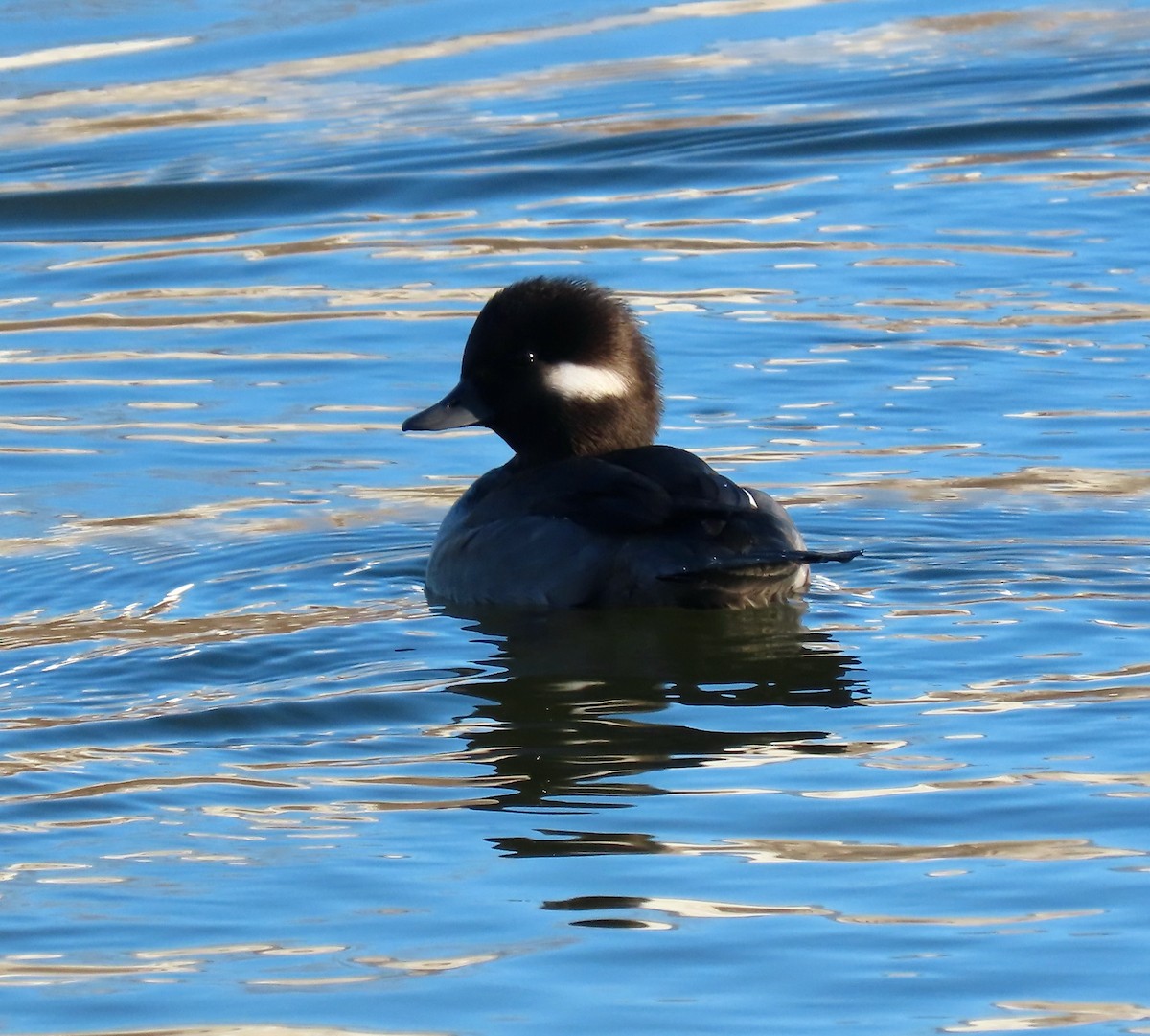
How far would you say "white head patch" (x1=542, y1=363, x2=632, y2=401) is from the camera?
309 inches

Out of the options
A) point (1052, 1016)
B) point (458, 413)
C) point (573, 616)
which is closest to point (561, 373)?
point (458, 413)

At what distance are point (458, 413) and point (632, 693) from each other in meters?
1.90

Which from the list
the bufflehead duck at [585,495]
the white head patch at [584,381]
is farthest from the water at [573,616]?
the white head patch at [584,381]

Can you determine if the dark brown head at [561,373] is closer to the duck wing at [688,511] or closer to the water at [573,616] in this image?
the duck wing at [688,511]

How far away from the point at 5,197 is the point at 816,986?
37.6ft

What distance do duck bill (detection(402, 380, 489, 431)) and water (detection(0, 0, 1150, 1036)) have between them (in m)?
0.53

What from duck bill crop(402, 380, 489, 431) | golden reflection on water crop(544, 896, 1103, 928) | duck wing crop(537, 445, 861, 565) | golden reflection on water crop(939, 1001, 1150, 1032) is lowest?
golden reflection on water crop(939, 1001, 1150, 1032)

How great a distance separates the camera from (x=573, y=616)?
24.0 ft

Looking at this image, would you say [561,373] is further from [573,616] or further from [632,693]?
[632,693]

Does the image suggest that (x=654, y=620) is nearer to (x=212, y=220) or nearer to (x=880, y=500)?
(x=880, y=500)

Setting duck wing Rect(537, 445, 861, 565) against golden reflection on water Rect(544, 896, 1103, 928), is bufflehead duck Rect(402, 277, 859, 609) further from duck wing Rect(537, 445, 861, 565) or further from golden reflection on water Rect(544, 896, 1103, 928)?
golden reflection on water Rect(544, 896, 1103, 928)

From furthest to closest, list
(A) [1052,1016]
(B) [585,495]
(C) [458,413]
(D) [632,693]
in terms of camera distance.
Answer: (C) [458,413], (B) [585,495], (D) [632,693], (A) [1052,1016]

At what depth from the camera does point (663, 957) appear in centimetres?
445

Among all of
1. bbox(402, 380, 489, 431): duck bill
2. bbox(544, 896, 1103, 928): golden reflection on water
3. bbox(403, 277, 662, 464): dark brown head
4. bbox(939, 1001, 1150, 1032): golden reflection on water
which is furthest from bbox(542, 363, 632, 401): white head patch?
bbox(939, 1001, 1150, 1032): golden reflection on water
